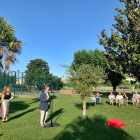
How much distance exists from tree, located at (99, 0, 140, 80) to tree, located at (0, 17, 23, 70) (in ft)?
29.2

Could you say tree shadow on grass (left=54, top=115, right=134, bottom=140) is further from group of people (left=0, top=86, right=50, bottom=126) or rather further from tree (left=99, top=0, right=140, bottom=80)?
tree (left=99, top=0, right=140, bottom=80)

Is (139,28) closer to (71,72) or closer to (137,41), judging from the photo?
(137,41)

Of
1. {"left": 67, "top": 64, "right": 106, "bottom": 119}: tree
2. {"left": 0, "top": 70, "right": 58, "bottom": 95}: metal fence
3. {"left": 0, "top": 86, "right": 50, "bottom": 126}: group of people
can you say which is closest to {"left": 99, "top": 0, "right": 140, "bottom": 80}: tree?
{"left": 67, "top": 64, "right": 106, "bottom": 119}: tree

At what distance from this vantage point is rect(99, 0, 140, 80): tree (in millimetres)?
13875

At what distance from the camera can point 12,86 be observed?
2302 cm

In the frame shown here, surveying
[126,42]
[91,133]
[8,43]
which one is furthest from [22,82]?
[91,133]

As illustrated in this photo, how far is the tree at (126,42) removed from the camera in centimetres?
1388

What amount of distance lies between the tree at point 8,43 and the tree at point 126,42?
8893mm

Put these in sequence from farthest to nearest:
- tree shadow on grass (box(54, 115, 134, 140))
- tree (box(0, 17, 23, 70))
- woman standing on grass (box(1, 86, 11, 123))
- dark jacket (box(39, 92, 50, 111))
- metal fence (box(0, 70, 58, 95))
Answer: metal fence (box(0, 70, 58, 95)), tree (box(0, 17, 23, 70)), woman standing on grass (box(1, 86, 11, 123)), dark jacket (box(39, 92, 50, 111)), tree shadow on grass (box(54, 115, 134, 140))

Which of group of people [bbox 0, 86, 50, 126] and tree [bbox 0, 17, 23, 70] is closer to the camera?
group of people [bbox 0, 86, 50, 126]

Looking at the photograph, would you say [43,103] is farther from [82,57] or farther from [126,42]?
[82,57]

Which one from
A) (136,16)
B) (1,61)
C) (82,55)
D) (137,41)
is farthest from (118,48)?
(82,55)

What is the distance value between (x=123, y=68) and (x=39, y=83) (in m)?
15.5

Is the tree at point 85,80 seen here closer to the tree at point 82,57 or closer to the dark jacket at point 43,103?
the dark jacket at point 43,103
